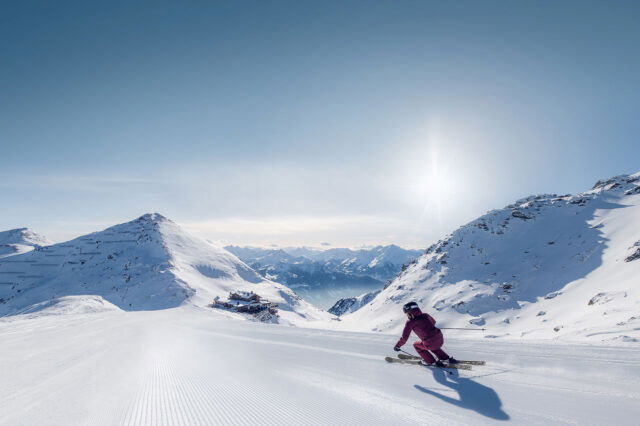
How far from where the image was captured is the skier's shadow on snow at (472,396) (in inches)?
184

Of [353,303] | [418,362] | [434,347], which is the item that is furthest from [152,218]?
[434,347]

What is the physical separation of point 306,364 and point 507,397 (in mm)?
5387

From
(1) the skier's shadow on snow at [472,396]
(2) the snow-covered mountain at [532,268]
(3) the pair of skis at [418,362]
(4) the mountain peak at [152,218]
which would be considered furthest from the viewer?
(4) the mountain peak at [152,218]

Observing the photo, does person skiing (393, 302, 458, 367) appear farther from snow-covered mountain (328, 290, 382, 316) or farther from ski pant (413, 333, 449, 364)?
snow-covered mountain (328, 290, 382, 316)

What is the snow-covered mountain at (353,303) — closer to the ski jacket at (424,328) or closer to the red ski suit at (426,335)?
the red ski suit at (426,335)

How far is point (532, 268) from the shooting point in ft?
157

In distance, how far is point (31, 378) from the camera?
891 centimetres

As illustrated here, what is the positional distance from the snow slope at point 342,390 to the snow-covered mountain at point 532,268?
23.4m

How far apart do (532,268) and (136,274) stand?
108 metres

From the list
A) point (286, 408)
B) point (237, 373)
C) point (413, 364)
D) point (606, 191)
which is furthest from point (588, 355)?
point (606, 191)

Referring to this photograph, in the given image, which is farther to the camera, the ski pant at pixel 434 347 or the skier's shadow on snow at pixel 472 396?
the ski pant at pixel 434 347

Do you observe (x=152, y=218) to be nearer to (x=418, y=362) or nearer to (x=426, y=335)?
(x=418, y=362)

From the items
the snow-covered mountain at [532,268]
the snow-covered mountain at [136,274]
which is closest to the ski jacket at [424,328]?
the snow-covered mountain at [532,268]

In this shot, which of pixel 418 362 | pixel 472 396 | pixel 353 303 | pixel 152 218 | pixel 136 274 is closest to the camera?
pixel 472 396
